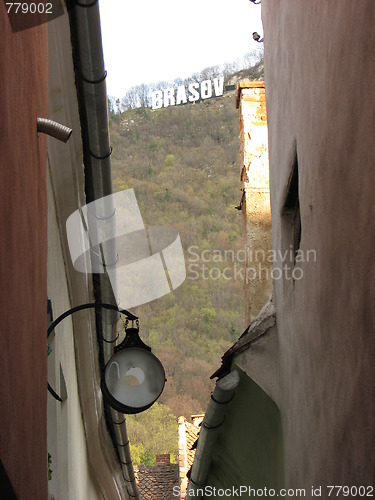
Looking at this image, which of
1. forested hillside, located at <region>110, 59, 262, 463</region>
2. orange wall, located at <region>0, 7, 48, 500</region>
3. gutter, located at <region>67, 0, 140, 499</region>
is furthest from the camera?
forested hillside, located at <region>110, 59, 262, 463</region>

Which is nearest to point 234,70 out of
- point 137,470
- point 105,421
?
point 137,470

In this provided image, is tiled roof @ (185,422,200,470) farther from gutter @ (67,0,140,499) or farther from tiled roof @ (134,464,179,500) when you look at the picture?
gutter @ (67,0,140,499)

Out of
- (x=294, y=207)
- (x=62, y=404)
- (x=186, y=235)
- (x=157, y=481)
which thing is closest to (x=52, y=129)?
(x=294, y=207)

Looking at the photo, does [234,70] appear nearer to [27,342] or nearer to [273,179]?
[273,179]

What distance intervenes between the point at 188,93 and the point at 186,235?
2172cm

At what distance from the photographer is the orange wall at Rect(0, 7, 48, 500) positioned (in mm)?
2475

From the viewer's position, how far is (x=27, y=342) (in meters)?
2.98

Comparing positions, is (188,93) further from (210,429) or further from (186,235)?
(210,429)

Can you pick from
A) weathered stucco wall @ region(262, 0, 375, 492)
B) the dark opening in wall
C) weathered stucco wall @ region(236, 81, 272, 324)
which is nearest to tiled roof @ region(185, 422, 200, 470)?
weathered stucco wall @ region(236, 81, 272, 324)

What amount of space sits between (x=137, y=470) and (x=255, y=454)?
Answer: 16.4 meters

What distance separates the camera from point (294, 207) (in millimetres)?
5730

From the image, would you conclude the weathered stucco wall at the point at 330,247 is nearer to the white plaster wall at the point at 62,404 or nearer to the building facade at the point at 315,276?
the building facade at the point at 315,276

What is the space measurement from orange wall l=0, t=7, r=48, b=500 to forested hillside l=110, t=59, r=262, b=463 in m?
22.7

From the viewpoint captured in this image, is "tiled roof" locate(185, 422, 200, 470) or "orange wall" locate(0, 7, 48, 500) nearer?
"orange wall" locate(0, 7, 48, 500)
